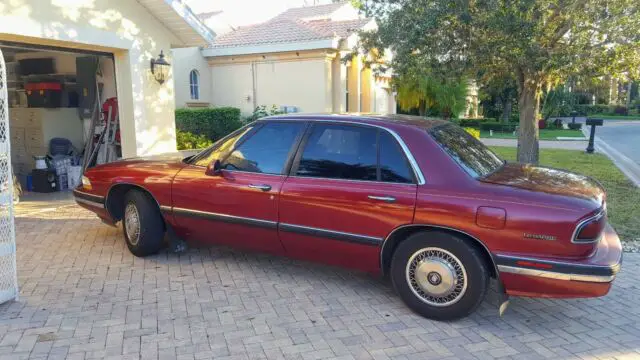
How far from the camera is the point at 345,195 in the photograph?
4.14 metres

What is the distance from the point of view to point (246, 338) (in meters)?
3.65

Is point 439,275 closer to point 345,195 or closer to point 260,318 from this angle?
point 345,195

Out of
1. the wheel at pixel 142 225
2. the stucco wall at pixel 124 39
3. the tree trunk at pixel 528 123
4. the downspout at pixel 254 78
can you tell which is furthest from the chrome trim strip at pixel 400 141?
the downspout at pixel 254 78

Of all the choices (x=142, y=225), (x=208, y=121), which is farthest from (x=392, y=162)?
(x=208, y=121)

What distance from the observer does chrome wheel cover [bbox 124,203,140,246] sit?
528 cm

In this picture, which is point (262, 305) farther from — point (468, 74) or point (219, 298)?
point (468, 74)

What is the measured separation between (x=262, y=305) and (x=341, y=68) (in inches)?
520

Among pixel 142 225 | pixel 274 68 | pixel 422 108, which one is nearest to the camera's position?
pixel 142 225

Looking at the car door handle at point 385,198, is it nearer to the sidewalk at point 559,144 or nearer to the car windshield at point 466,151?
the car windshield at point 466,151

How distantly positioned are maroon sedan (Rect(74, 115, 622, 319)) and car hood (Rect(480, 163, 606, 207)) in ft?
0.06

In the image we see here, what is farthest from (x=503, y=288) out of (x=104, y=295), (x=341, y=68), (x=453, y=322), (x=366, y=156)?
(x=341, y=68)

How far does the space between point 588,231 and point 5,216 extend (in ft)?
15.6

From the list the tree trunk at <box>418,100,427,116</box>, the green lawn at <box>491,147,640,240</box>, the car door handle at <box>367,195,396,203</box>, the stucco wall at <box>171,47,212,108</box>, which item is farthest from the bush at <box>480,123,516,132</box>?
the car door handle at <box>367,195,396,203</box>

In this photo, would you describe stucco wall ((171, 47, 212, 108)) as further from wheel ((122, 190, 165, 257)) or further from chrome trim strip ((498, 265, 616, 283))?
chrome trim strip ((498, 265, 616, 283))
